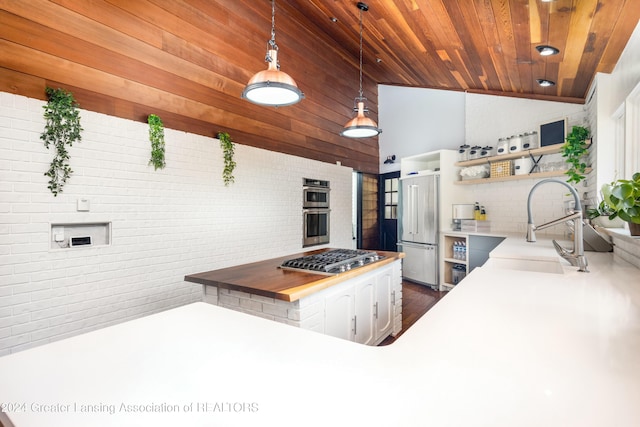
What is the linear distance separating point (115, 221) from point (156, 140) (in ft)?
2.74

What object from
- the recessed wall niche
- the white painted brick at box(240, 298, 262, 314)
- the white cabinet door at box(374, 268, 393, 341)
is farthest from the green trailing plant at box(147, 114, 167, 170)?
the white cabinet door at box(374, 268, 393, 341)

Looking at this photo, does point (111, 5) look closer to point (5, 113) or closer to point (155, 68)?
point (155, 68)

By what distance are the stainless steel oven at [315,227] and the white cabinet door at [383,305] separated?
1947mm

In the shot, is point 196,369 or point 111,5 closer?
point 196,369

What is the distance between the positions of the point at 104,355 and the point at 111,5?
10.2 feet

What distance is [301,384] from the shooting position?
0.64 meters

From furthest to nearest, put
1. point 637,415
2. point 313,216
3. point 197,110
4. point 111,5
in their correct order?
1. point 313,216
2. point 197,110
3. point 111,5
4. point 637,415

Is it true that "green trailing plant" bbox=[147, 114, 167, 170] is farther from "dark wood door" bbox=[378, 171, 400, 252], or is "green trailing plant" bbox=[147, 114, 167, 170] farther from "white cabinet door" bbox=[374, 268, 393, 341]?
"dark wood door" bbox=[378, 171, 400, 252]

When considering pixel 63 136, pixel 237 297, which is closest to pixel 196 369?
pixel 237 297

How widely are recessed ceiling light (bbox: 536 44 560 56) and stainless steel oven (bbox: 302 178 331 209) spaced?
3.09 metres

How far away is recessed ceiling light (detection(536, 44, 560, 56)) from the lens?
2.70 metres

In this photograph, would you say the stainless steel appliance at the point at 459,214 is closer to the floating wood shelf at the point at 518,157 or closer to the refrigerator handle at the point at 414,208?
the floating wood shelf at the point at 518,157

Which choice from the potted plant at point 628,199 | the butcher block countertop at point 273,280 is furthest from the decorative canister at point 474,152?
the potted plant at point 628,199

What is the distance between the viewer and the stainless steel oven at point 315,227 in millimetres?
4812
